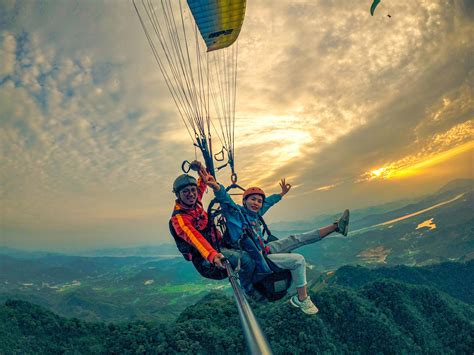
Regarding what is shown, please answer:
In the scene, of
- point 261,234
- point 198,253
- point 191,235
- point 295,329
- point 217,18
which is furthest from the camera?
point 295,329

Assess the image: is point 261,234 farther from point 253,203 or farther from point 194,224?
point 194,224

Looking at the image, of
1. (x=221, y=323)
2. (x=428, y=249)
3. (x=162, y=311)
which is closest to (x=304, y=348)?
(x=221, y=323)

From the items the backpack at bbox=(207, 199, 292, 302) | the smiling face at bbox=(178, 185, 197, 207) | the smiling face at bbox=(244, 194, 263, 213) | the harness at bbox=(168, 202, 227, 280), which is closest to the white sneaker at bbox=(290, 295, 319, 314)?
the backpack at bbox=(207, 199, 292, 302)

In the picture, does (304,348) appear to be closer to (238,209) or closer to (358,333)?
(358,333)

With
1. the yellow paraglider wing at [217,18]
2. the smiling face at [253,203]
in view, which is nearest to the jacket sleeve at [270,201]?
the smiling face at [253,203]

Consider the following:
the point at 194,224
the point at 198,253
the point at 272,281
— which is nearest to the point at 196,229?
the point at 194,224
